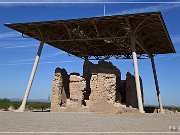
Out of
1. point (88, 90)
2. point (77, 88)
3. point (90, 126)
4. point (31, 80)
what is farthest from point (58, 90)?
point (90, 126)

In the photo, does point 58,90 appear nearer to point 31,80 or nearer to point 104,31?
point 31,80

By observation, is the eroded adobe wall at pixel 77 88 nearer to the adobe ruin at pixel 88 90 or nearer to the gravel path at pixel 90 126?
the adobe ruin at pixel 88 90

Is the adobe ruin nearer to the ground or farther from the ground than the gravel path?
farther from the ground

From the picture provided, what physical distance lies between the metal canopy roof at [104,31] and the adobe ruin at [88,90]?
9.89 ft

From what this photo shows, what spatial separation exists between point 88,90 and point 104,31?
25.3 feet

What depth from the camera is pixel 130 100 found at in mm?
32906

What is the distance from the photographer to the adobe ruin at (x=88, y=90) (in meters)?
28.0

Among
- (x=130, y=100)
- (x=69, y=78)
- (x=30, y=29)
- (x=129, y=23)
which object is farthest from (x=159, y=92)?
(x=30, y=29)

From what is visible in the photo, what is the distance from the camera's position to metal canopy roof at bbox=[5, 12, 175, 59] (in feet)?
83.7

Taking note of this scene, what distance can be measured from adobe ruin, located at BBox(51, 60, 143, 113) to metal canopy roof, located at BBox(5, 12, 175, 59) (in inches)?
119

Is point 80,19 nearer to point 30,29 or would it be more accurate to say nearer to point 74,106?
point 30,29

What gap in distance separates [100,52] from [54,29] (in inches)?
455

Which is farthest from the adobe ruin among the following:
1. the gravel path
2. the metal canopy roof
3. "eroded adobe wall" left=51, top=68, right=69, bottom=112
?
the gravel path

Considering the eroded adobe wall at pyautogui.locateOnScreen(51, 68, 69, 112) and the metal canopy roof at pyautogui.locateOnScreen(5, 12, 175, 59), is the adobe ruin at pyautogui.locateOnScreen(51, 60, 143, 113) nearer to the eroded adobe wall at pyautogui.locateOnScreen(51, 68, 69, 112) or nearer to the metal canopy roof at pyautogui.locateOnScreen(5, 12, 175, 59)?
the eroded adobe wall at pyautogui.locateOnScreen(51, 68, 69, 112)
